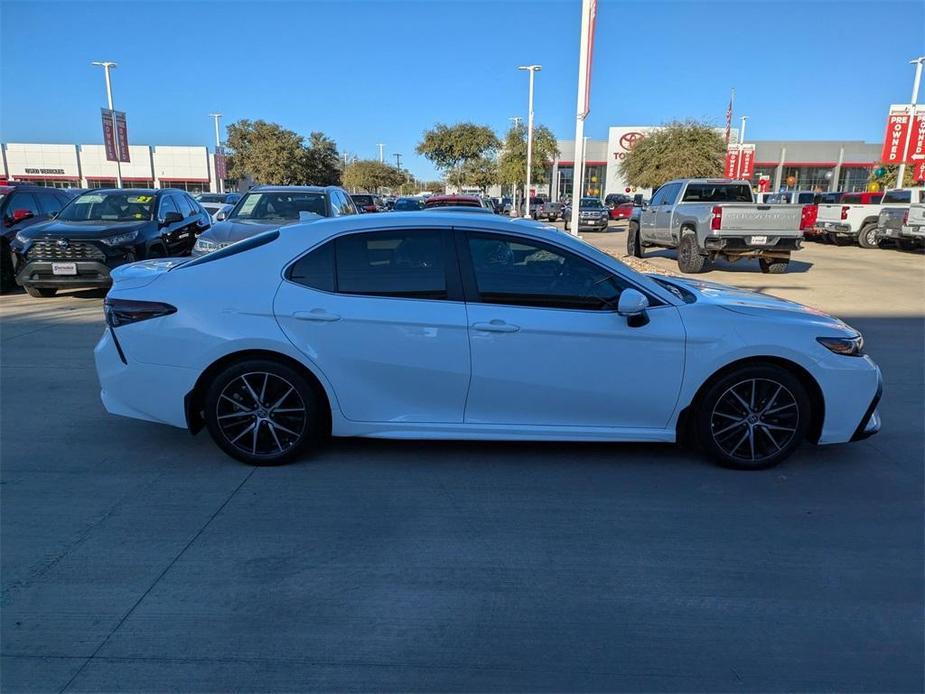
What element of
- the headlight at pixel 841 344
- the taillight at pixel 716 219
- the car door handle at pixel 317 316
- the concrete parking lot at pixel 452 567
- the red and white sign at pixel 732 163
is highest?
the red and white sign at pixel 732 163

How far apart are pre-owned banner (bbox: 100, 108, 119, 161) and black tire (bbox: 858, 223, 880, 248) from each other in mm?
34115

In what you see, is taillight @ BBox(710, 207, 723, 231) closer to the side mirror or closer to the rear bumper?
the side mirror

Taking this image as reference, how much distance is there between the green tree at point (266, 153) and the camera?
54.5 meters

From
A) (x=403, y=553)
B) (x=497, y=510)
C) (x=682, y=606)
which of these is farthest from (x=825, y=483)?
(x=403, y=553)

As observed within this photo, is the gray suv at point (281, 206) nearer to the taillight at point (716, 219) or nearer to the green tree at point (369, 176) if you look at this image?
the taillight at point (716, 219)

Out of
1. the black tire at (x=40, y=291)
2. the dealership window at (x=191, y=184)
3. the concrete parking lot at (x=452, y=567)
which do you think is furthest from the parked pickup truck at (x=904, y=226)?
the dealership window at (x=191, y=184)

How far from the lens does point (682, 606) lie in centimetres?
288

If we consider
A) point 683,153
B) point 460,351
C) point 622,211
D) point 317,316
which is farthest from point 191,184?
point 460,351

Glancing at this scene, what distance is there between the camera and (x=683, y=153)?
41312mm

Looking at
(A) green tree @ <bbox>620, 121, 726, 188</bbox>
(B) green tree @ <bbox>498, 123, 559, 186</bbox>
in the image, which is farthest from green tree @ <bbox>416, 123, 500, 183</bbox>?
(A) green tree @ <bbox>620, 121, 726, 188</bbox>

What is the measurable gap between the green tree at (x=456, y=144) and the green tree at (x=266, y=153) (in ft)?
42.2

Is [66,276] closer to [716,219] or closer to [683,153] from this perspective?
[716,219]

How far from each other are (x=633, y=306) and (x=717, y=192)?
13.9 metres

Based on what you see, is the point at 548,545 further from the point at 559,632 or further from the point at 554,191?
the point at 554,191
